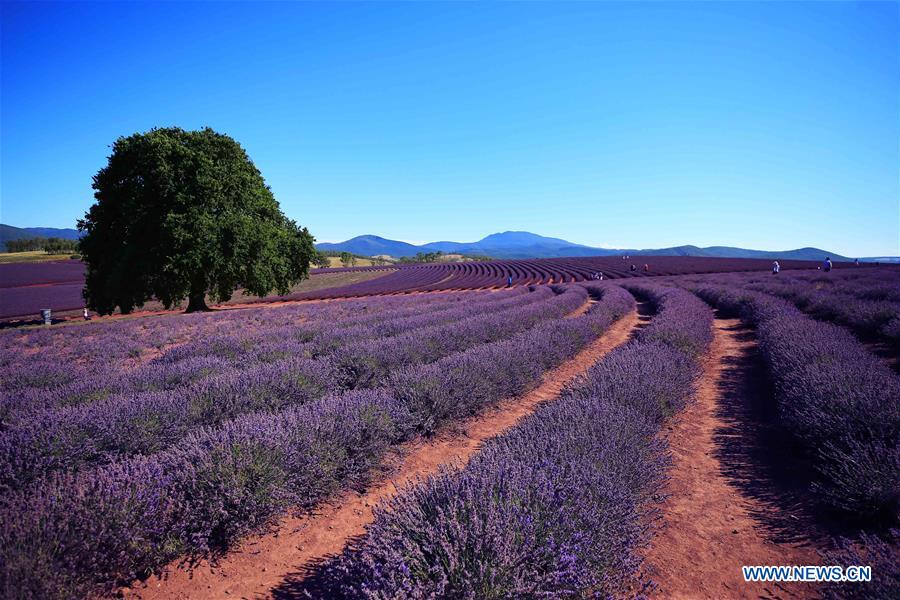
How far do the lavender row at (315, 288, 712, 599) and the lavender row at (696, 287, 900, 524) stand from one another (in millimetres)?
1242

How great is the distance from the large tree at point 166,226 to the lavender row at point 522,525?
51.3 ft

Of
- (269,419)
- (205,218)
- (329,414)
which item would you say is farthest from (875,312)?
(205,218)

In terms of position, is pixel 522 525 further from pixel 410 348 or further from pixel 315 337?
pixel 315 337

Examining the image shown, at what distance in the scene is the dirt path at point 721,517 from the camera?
2.31m

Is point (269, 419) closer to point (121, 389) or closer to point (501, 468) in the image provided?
point (501, 468)

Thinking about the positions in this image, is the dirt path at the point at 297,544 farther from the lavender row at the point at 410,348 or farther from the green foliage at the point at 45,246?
the green foliage at the point at 45,246

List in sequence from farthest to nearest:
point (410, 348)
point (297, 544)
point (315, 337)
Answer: point (315, 337) → point (410, 348) → point (297, 544)

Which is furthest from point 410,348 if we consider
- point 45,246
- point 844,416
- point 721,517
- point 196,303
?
point 45,246

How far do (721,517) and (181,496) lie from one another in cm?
395

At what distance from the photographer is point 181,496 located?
8.17 ft

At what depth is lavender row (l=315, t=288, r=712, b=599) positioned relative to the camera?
5.61 ft

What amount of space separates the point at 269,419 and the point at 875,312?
457 inches

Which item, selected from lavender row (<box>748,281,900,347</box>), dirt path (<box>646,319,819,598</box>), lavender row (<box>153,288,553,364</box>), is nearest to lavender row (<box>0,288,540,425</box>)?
lavender row (<box>153,288,553,364</box>)

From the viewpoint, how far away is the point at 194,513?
2.51 metres
